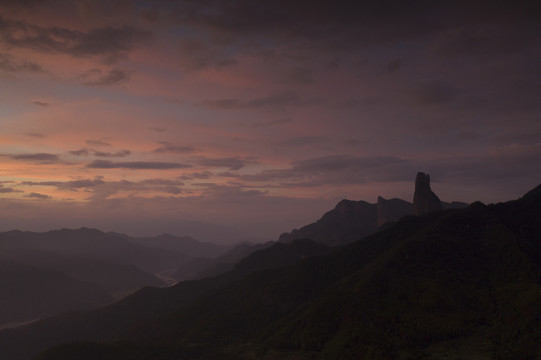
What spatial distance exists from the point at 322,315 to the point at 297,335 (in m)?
18.4

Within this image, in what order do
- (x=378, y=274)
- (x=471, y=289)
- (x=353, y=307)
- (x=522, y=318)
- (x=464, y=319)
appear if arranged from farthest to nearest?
(x=378, y=274) → (x=353, y=307) → (x=471, y=289) → (x=464, y=319) → (x=522, y=318)

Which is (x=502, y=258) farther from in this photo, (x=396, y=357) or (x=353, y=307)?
(x=396, y=357)

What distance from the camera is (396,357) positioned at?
432ft

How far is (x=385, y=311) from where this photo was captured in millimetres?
168375

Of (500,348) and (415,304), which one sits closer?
(500,348)

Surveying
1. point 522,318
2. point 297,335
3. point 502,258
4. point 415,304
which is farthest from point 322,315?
point 502,258

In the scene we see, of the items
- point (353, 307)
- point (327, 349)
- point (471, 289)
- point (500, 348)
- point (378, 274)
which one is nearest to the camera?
point (500, 348)

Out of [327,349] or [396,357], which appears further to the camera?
[327,349]

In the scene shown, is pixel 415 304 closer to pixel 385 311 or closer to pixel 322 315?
pixel 385 311

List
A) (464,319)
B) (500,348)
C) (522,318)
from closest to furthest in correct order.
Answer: (500,348) < (522,318) < (464,319)

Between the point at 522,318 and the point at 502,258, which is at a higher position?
the point at 502,258

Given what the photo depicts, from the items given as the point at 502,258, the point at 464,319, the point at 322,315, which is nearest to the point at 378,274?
the point at 322,315

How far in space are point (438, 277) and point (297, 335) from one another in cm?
8568

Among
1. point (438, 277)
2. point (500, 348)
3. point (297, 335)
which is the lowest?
point (297, 335)
